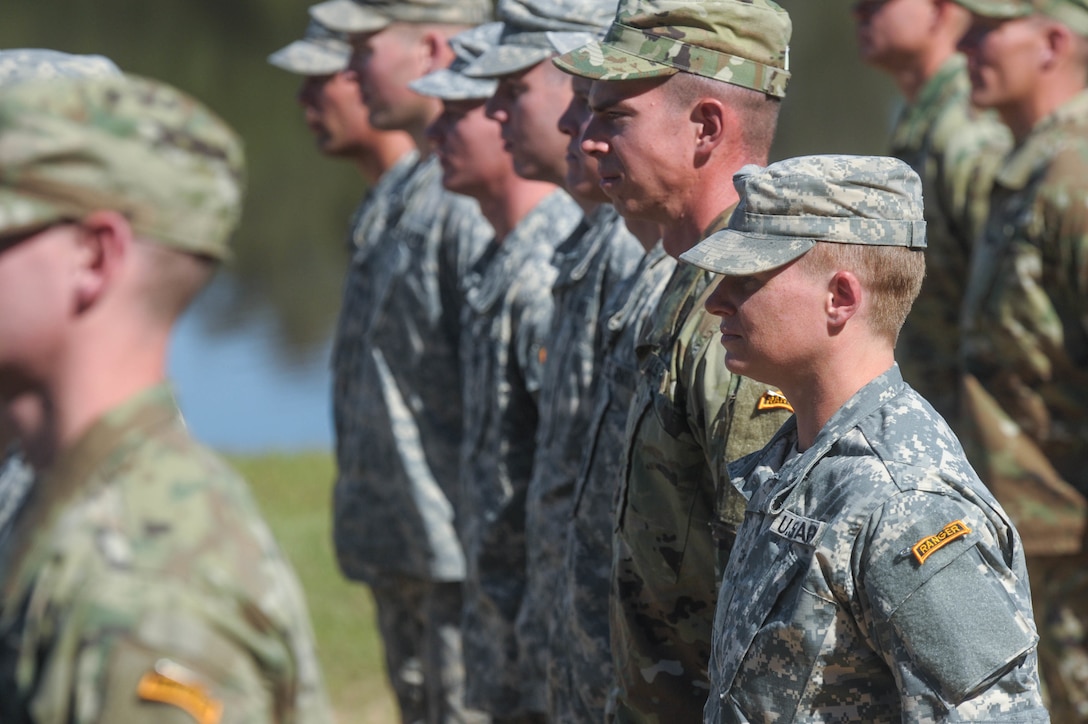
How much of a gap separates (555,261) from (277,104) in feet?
65.0

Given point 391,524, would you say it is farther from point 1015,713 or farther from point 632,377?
point 1015,713

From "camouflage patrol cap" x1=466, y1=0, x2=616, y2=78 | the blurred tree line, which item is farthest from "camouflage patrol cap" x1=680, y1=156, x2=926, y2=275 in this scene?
the blurred tree line

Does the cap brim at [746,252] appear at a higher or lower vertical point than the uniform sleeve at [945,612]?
higher

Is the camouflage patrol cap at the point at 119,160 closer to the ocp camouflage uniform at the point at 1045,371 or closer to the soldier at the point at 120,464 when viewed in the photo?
the soldier at the point at 120,464

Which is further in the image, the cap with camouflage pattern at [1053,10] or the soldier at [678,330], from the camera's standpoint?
the cap with camouflage pattern at [1053,10]

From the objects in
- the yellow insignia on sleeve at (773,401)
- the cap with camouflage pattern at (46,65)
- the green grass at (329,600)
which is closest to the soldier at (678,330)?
the yellow insignia on sleeve at (773,401)

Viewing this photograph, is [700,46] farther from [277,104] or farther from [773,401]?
[277,104]

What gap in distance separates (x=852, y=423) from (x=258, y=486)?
820 centimetres

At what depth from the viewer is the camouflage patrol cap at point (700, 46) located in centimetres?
333

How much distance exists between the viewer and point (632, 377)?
138 inches

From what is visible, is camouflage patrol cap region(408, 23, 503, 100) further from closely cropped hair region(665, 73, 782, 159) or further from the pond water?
the pond water

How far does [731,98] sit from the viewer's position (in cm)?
333

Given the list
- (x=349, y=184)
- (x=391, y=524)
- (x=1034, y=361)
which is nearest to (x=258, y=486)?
(x=391, y=524)

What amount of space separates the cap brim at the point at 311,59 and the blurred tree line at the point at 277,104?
32.2ft
